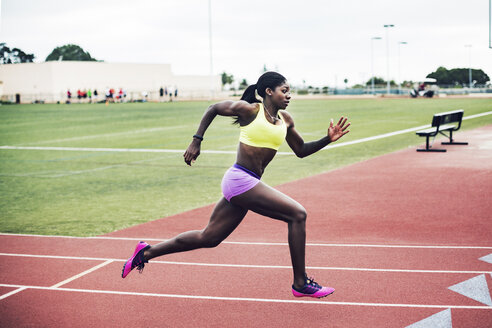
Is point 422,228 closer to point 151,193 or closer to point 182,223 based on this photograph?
point 182,223

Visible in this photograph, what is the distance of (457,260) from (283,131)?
9.15 ft

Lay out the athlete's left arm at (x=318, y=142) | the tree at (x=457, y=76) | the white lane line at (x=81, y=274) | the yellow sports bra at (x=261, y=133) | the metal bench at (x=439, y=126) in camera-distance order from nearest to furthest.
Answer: the yellow sports bra at (x=261, y=133) < the athlete's left arm at (x=318, y=142) < the white lane line at (x=81, y=274) < the metal bench at (x=439, y=126) < the tree at (x=457, y=76)

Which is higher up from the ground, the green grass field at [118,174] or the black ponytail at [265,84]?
the black ponytail at [265,84]

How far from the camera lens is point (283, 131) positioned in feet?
17.3

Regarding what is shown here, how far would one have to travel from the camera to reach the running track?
509 centimetres

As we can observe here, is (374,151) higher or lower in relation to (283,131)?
lower

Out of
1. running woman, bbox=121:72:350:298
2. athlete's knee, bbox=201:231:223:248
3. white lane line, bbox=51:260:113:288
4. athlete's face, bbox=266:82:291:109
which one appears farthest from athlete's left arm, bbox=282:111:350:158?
white lane line, bbox=51:260:113:288

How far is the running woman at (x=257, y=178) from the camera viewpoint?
5.11 meters

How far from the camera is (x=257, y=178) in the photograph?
523cm

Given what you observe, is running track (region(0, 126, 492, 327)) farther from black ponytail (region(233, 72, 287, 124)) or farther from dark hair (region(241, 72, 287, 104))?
dark hair (region(241, 72, 287, 104))

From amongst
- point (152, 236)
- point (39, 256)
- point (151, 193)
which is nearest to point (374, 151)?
point (151, 193)

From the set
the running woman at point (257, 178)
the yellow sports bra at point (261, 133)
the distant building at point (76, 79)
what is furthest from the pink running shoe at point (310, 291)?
the distant building at point (76, 79)

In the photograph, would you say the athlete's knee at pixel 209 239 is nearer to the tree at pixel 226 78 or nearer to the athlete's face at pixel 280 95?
the athlete's face at pixel 280 95

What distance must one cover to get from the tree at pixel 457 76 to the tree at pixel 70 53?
82.3 meters
